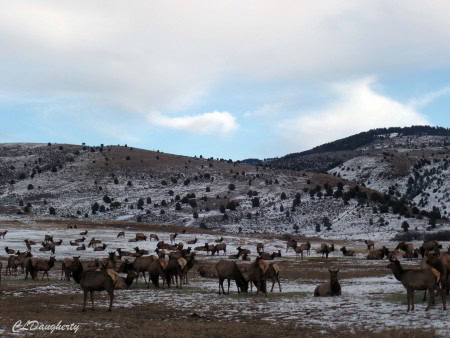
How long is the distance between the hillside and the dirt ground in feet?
199

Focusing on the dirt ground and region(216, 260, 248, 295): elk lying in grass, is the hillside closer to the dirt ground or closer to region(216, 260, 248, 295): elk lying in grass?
region(216, 260, 248, 295): elk lying in grass

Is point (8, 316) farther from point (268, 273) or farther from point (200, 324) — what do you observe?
point (268, 273)

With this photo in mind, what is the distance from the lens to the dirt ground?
1444 cm

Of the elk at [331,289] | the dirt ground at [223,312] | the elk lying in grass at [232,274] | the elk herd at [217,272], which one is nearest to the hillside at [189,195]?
the elk herd at [217,272]

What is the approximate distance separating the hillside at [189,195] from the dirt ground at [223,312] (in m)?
60.6

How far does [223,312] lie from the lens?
714 inches

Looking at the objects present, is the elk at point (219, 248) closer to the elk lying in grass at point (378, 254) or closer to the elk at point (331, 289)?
the elk lying in grass at point (378, 254)

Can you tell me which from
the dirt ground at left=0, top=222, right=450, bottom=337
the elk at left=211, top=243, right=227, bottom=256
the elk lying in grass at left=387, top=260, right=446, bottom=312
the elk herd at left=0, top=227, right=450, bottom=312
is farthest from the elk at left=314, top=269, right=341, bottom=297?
the elk at left=211, top=243, right=227, bottom=256

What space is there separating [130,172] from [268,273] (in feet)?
330

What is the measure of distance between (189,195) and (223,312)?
86348mm

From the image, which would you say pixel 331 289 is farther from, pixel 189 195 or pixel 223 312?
pixel 189 195

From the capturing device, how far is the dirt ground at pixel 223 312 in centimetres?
1444

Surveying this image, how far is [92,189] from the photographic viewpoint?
4390 inches

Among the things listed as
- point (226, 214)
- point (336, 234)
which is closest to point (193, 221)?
point (226, 214)
